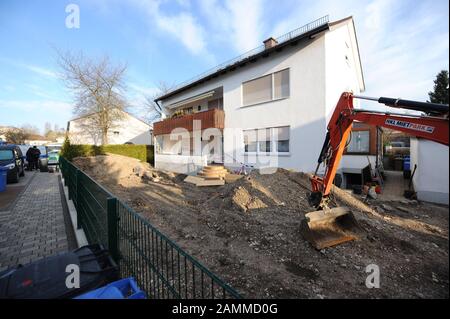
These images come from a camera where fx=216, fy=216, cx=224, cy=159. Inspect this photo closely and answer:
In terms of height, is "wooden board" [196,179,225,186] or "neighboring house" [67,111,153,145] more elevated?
"neighboring house" [67,111,153,145]

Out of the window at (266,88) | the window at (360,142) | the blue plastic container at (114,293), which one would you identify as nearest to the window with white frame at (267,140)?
the window at (266,88)

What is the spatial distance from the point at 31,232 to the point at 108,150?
1720cm

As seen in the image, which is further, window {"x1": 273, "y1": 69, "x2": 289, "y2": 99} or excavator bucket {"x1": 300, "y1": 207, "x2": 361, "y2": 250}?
window {"x1": 273, "y1": 69, "x2": 289, "y2": 99}

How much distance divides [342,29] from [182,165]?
12.5 meters

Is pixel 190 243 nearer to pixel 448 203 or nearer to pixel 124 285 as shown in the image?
pixel 124 285

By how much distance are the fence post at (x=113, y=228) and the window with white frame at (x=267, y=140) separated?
8.89 metres

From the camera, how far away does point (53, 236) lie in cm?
491

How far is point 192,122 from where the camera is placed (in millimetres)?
14852

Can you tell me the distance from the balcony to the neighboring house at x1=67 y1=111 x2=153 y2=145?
37.8 feet

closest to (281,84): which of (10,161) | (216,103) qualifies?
(216,103)

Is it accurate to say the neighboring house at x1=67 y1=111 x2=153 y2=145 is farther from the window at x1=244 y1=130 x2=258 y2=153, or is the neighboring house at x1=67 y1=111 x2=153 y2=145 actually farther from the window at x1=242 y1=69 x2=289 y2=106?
the window at x1=244 y1=130 x2=258 y2=153

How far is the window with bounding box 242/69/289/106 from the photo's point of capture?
35.1ft

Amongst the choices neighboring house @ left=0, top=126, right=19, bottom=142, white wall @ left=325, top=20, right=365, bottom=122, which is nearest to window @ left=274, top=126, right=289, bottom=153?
white wall @ left=325, top=20, right=365, bottom=122
